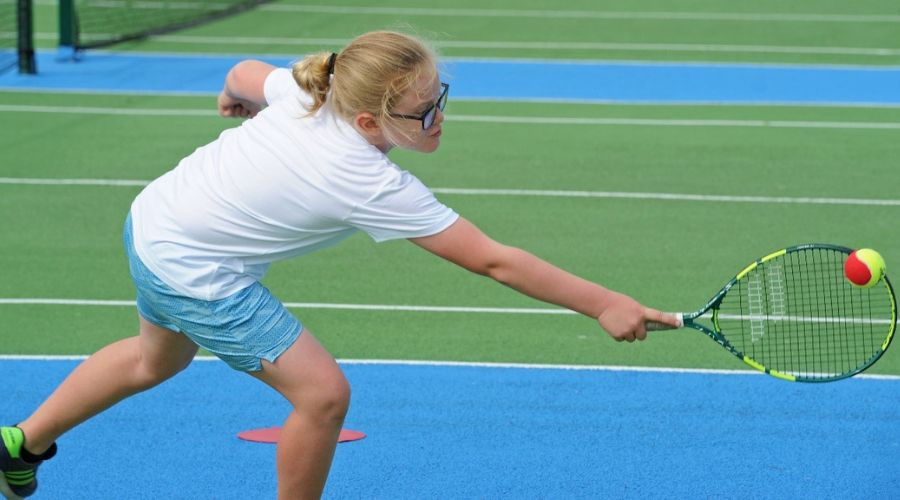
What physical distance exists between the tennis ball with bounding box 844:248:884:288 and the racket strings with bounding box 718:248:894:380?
4.66ft

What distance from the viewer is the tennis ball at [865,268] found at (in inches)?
157

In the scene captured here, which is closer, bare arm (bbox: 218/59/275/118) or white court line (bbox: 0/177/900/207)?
bare arm (bbox: 218/59/275/118)

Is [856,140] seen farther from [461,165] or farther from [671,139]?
[461,165]

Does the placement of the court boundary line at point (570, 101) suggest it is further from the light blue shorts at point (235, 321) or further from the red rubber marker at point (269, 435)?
the light blue shorts at point (235, 321)

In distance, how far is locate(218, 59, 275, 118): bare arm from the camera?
169 inches

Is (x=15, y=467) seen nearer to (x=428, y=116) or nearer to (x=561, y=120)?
(x=428, y=116)

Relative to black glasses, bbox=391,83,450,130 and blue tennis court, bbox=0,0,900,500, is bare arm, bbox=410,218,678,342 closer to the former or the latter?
black glasses, bbox=391,83,450,130

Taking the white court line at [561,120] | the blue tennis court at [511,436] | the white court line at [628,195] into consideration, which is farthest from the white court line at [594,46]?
the blue tennis court at [511,436]

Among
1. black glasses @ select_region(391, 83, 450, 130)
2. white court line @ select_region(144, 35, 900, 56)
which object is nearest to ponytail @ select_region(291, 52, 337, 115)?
black glasses @ select_region(391, 83, 450, 130)

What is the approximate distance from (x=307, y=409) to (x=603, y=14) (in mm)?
15669

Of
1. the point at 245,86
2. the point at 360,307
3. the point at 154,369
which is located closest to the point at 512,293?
the point at 360,307

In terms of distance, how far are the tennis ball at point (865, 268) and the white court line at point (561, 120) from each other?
7.79 meters

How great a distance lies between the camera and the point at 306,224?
373 centimetres

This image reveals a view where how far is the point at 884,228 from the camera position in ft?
27.9
